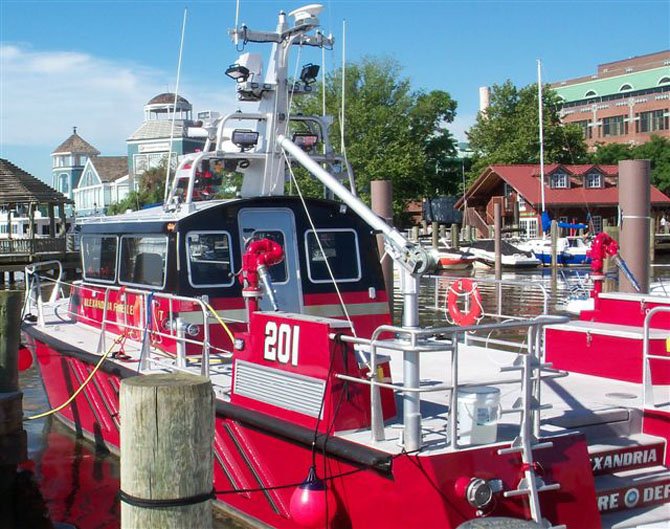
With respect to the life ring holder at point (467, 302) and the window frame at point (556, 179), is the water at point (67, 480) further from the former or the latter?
the window frame at point (556, 179)

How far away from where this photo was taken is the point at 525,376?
18.9 ft

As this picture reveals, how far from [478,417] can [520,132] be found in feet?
190

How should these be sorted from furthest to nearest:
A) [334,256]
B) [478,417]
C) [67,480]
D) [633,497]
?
[334,256] → [67,480] → [633,497] → [478,417]

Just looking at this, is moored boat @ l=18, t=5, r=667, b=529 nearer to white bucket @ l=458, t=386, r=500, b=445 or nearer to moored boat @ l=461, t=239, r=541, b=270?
white bucket @ l=458, t=386, r=500, b=445

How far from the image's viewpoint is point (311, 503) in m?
5.97

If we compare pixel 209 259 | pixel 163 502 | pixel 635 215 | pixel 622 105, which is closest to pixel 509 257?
pixel 635 215

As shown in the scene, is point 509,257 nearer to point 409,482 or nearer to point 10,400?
point 10,400

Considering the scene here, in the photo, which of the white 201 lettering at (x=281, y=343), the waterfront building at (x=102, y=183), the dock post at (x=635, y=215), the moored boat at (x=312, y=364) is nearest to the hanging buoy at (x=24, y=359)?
the moored boat at (x=312, y=364)

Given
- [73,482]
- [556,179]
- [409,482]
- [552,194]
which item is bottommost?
[73,482]

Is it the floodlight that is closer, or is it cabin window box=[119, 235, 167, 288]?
cabin window box=[119, 235, 167, 288]

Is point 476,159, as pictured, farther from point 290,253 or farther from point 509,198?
point 290,253

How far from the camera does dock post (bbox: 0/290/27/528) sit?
913 cm

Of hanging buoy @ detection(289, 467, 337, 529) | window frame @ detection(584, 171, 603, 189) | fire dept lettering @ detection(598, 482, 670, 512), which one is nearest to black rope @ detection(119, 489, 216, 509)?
hanging buoy @ detection(289, 467, 337, 529)

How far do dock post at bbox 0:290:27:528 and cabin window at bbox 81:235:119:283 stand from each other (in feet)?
3.90
